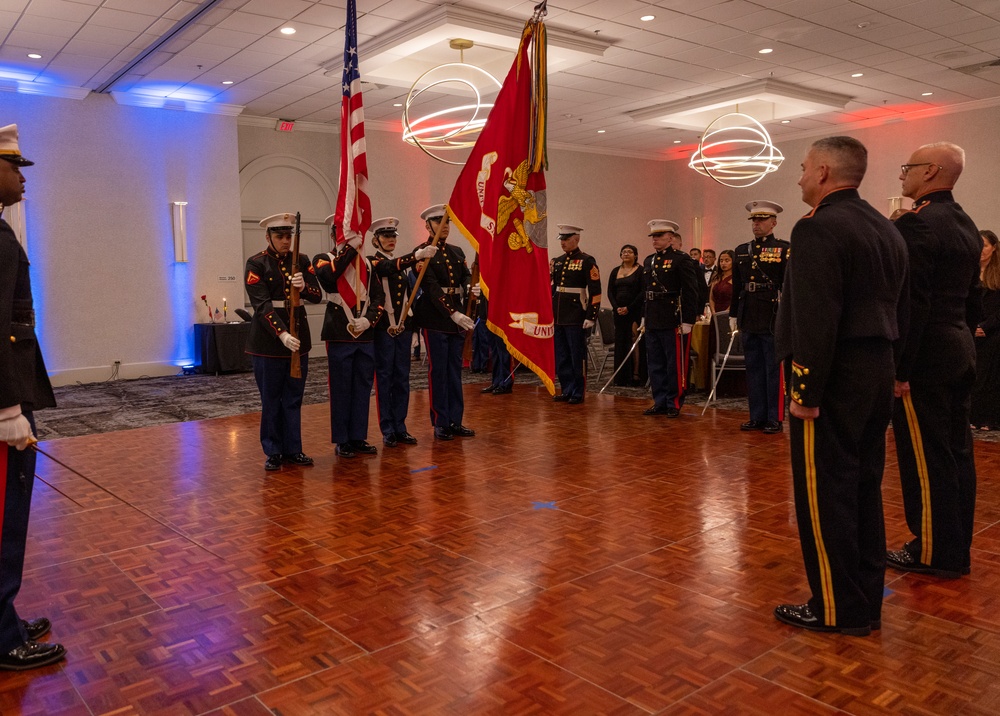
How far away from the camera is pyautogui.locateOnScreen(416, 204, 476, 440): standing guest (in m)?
6.23

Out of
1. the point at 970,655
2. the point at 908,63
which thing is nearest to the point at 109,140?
the point at 908,63

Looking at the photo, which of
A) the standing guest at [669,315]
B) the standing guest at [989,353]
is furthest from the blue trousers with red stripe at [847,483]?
the standing guest at [669,315]

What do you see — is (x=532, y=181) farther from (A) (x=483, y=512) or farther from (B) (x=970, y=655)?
(B) (x=970, y=655)

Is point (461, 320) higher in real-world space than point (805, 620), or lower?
higher

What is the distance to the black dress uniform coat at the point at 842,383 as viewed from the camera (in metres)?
2.62

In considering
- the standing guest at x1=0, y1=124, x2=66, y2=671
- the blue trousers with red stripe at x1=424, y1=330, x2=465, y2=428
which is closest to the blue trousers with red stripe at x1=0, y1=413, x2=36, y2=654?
the standing guest at x1=0, y1=124, x2=66, y2=671

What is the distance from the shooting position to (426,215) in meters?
6.59

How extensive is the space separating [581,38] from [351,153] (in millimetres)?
4558

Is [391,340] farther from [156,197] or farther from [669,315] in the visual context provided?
[156,197]

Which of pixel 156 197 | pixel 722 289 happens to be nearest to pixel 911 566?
pixel 722 289

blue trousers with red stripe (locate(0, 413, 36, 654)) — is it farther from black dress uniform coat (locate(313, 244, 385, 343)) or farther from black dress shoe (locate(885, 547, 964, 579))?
black dress shoe (locate(885, 547, 964, 579))

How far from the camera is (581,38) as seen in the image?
28.4 feet

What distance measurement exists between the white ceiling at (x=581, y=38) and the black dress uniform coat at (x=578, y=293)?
2444 millimetres

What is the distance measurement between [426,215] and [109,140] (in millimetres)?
6223
